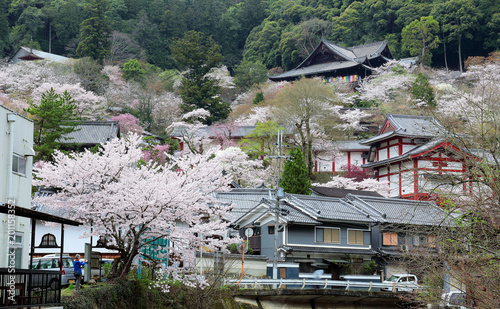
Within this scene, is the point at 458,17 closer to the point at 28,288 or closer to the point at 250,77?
the point at 250,77

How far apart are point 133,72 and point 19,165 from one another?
4486 cm

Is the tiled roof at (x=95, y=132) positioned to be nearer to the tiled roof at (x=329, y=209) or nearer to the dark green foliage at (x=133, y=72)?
the tiled roof at (x=329, y=209)

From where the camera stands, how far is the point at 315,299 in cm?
2384

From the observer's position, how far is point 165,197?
49.3 ft

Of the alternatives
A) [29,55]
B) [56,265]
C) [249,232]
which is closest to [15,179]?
[56,265]

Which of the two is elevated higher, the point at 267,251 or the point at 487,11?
the point at 487,11

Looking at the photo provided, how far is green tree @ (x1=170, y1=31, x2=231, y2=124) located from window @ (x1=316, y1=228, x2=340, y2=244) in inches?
992

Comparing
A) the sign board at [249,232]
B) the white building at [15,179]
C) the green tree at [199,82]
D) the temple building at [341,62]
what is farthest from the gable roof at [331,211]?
the temple building at [341,62]

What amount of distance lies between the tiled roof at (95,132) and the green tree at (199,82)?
1053 cm

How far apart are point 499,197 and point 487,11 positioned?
66.0 metres

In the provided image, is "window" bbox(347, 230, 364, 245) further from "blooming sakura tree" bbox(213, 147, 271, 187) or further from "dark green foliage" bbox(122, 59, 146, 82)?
"dark green foliage" bbox(122, 59, 146, 82)

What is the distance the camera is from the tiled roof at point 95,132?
38.9 meters

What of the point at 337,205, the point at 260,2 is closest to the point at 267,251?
the point at 337,205

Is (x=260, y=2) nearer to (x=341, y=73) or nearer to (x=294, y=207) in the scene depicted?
(x=341, y=73)
